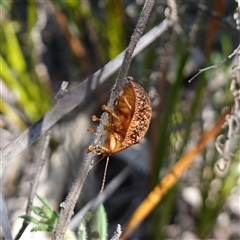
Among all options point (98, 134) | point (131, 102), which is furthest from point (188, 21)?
point (98, 134)

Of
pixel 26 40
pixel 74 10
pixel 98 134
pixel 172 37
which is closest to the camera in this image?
pixel 98 134

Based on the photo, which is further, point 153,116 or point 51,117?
point 153,116

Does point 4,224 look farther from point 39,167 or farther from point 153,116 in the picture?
point 153,116

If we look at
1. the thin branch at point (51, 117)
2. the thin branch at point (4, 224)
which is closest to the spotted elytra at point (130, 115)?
the thin branch at point (51, 117)

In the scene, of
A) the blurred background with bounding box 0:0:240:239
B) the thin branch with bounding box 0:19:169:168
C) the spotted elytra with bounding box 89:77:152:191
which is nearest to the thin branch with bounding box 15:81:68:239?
the thin branch with bounding box 0:19:169:168

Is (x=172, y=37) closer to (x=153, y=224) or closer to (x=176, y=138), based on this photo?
(x=176, y=138)

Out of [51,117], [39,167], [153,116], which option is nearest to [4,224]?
[39,167]
